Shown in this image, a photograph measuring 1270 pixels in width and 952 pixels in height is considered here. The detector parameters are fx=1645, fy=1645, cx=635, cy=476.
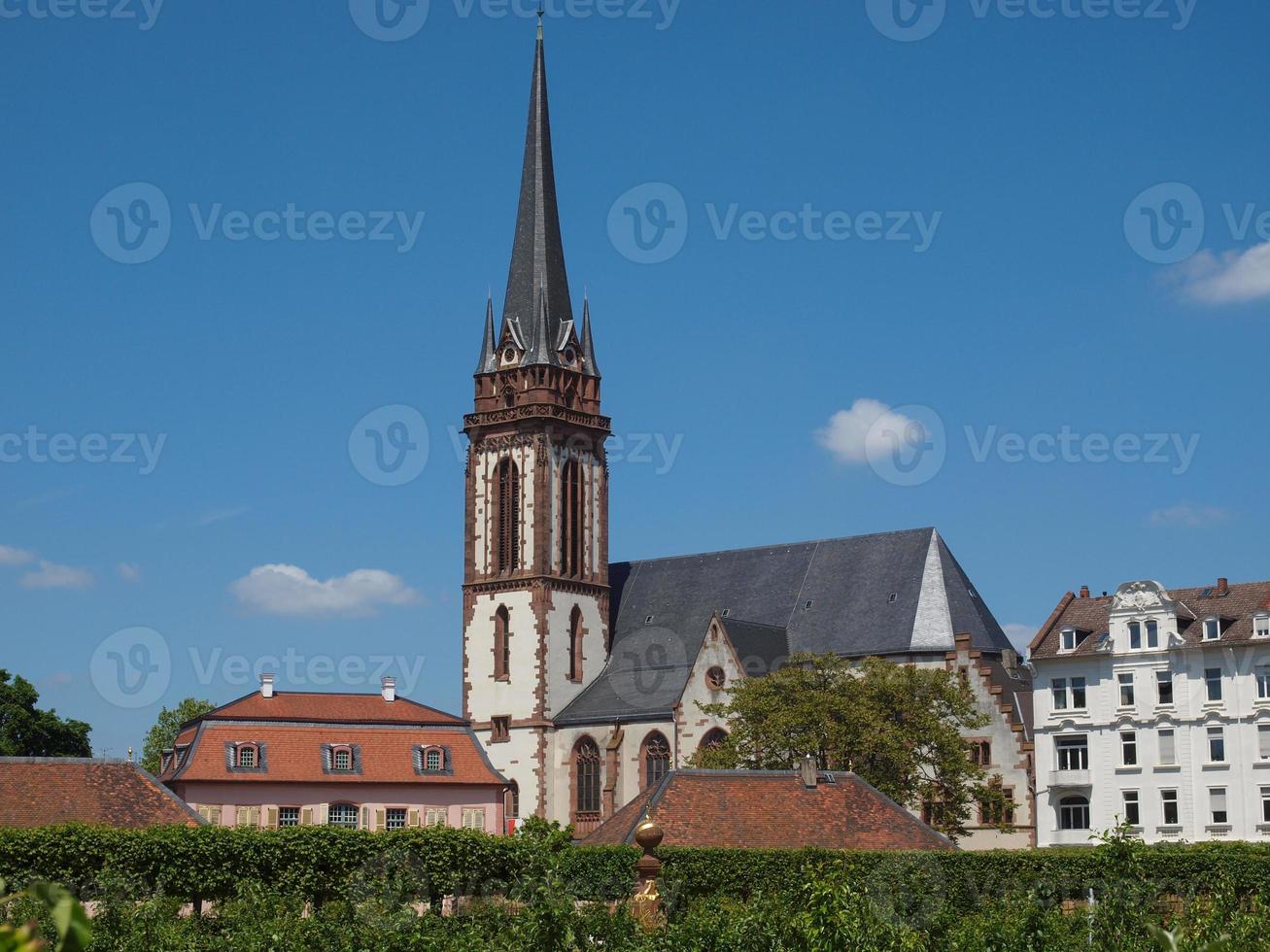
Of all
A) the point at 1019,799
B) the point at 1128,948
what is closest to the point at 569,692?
the point at 1019,799

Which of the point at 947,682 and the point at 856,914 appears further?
the point at 947,682

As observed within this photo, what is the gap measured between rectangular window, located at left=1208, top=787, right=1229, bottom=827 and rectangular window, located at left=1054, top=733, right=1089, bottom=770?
5.89m

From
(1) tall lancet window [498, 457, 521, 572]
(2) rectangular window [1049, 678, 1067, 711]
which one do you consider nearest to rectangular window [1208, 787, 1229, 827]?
(2) rectangular window [1049, 678, 1067, 711]

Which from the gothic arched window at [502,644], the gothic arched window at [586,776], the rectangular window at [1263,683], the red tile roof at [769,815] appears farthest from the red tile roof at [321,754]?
the rectangular window at [1263,683]

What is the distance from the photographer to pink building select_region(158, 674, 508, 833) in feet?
255

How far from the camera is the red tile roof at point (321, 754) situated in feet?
256

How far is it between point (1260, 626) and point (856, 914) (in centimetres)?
5738

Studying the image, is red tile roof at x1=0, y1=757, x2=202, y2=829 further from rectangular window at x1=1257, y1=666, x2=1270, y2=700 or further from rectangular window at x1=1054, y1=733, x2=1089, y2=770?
rectangular window at x1=1257, y1=666, x2=1270, y2=700

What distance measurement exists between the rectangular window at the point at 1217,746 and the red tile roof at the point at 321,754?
36441 mm

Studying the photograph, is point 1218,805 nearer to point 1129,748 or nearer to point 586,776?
point 1129,748

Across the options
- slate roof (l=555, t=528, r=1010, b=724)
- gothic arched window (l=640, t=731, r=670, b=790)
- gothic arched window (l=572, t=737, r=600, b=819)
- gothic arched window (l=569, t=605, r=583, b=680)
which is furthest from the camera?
gothic arched window (l=569, t=605, r=583, b=680)

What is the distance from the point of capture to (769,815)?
183ft

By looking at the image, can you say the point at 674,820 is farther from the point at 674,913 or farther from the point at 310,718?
the point at 310,718

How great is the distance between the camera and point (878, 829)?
2179 inches
